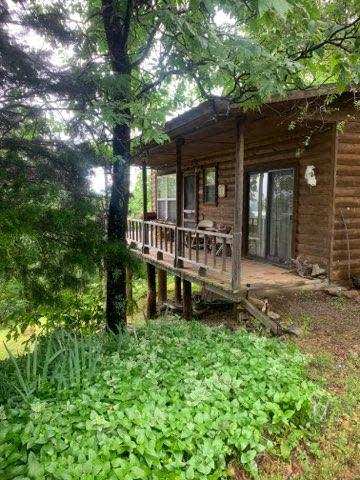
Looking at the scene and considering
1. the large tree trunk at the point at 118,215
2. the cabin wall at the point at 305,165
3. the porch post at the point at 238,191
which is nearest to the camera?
the large tree trunk at the point at 118,215

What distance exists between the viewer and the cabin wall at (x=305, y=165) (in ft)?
24.1

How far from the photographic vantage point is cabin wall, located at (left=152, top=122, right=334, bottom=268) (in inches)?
289

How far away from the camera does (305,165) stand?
25.7ft

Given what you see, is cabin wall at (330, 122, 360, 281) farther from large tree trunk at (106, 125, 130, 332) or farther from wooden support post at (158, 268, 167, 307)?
wooden support post at (158, 268, 167, 307)

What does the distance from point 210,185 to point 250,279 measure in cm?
538

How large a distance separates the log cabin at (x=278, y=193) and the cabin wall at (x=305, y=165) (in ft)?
0.07

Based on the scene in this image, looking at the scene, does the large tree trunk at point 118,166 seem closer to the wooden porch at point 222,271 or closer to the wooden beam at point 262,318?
the wooden porch at point 222,271

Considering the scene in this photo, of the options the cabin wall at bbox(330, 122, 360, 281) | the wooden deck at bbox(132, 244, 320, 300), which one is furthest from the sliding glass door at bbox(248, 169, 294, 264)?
the cabin wall at bbox(330, 122, 360, 281)

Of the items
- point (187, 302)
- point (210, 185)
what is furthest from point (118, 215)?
point (210, 185)

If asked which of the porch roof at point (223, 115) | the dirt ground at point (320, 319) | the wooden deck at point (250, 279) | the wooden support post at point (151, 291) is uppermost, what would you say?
the porch roof at point (223, 115)

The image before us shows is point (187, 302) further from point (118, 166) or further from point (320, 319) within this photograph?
point (118, 166)

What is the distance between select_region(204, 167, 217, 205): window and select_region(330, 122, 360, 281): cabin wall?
469cm

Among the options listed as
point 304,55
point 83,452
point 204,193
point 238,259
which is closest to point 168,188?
point 204,193

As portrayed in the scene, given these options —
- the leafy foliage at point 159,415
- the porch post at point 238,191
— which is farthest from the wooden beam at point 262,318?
the leafy foliage at point 159,415
